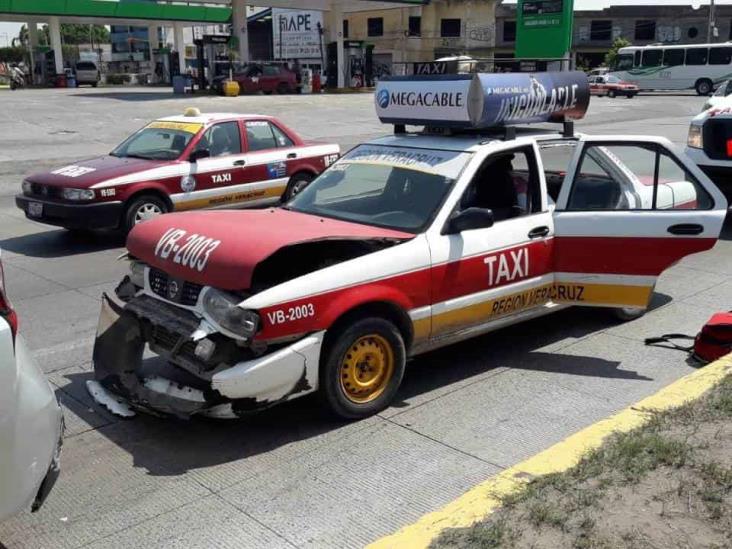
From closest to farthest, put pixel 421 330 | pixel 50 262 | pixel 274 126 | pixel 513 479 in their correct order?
pixel 513 479 < pixel 421 330 < pixel 50 262 < pixel 274 126

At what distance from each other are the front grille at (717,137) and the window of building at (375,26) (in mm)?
66005

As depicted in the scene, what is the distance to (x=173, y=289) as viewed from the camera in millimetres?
4633

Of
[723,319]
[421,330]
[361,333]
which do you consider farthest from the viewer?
[723,319]

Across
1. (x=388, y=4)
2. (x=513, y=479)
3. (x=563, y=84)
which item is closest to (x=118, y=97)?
(x=388, y=4)

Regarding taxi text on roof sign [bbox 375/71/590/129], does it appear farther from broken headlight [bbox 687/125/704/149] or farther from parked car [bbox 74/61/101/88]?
parked car [bbox 74/61/101/88]

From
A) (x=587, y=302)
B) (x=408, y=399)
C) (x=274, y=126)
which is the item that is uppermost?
(x=274, y=126)

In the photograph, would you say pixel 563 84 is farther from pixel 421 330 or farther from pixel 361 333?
pixel 361 333

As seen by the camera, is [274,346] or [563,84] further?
[563,84]

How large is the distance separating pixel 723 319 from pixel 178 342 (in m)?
3.93

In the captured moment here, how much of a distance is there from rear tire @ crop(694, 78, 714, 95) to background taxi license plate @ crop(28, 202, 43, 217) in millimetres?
52496

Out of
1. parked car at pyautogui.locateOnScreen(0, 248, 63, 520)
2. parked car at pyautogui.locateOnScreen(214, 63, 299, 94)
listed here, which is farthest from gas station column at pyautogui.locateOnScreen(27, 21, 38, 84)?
parked car at pyautogui.locateOnScreen(0, 248, 63, 520)

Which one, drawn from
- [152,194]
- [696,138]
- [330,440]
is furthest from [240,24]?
[330,440]

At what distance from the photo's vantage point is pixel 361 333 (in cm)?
453

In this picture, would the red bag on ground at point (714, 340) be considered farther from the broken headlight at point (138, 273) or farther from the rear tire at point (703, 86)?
the rear tire at point (703, 86)
